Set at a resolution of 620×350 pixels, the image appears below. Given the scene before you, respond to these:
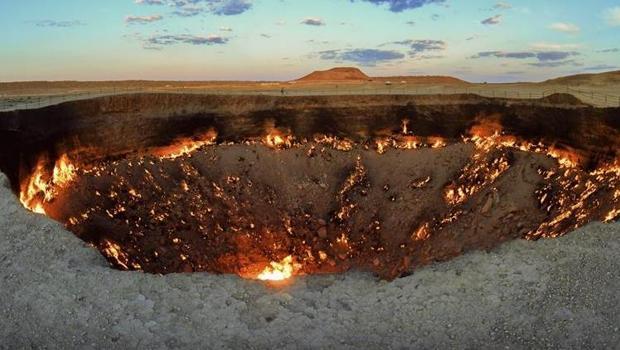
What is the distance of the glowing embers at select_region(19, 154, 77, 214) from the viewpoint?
23.3 metres

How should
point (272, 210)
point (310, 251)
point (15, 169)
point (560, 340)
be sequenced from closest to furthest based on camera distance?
point (560, 340) → point (15, 169) → point (310, 251) → point (272, 210)

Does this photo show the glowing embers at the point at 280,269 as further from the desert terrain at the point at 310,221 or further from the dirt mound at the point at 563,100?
the dirt mound at the point at 563,100

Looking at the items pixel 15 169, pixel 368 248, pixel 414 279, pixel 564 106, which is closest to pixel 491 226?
pixel 368 248

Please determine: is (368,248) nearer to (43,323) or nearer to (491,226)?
(491,226)

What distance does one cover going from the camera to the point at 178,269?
24734 millimetres

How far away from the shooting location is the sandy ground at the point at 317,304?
1288 cm

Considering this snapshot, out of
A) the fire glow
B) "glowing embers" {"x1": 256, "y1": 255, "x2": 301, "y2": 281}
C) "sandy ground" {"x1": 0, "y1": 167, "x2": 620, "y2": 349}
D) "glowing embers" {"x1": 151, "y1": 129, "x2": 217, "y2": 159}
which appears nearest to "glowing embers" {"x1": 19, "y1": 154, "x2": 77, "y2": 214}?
the fire glow

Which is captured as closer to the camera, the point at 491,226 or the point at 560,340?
the point at 560,340

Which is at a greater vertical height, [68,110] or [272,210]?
[68,110]

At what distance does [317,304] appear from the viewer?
14383mm

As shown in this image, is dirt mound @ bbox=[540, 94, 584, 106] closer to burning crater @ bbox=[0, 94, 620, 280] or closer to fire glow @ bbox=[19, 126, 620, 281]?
burning crater @ bbox=[0, 94, 620, 280]

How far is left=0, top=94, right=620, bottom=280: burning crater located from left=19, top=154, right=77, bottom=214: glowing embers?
0.11 metres

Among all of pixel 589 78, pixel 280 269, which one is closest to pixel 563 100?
pixel 280 269

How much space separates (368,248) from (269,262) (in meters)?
5.15
